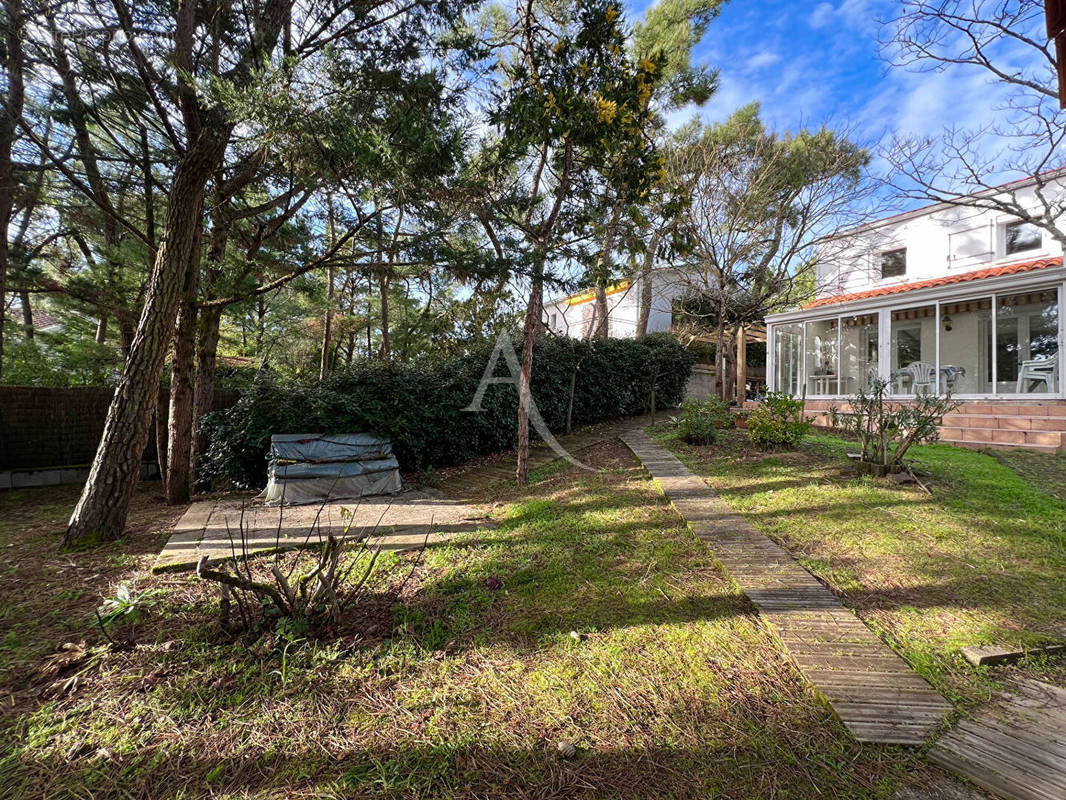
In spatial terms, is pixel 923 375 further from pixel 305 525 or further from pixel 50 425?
pixel 50 425

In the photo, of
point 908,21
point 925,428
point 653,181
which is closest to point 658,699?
point 925,428

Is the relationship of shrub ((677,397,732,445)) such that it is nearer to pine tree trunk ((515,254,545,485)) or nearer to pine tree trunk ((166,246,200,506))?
pine tree trunk ((515,254,545,485))

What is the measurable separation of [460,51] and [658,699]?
6.50 metres

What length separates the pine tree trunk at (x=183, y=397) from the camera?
500 cm

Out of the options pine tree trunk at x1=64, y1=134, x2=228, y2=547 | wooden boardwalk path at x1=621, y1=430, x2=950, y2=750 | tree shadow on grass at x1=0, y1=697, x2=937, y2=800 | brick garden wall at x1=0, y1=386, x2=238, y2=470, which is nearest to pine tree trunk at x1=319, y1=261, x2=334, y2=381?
brick garden wall at x1=0, y1=386, x2=238, y2=470

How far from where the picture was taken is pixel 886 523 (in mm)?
3543

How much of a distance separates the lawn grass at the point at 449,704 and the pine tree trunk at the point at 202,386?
3283mm

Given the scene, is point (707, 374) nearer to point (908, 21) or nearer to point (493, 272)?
point (908, 21)

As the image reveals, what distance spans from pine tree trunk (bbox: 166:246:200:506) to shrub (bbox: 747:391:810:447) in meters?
7.36

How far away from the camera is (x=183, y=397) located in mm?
5059

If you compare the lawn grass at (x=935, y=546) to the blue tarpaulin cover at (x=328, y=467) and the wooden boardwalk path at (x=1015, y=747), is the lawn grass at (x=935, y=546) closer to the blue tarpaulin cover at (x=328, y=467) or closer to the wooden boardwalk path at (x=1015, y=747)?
the wooden boardwalk path at (x=1015, y=747)

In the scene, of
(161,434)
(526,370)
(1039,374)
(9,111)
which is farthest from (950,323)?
(9,111)

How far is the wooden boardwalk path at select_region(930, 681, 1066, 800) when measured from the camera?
1401mm

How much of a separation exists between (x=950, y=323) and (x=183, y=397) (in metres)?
14.8
